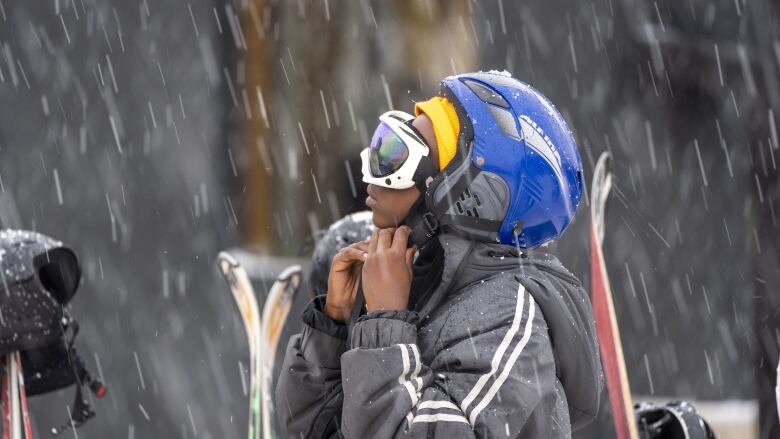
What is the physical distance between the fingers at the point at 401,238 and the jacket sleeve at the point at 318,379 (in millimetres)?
271

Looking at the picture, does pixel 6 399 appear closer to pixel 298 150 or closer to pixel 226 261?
pixel 226 261

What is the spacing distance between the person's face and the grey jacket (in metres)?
0.11

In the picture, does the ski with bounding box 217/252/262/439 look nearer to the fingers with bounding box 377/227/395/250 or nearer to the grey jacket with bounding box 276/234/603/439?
the grey jacket with bounding box 276/234/603/439

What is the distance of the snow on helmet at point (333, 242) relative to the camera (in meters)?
3.84

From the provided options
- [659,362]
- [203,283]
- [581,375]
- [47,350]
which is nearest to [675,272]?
[659,362]

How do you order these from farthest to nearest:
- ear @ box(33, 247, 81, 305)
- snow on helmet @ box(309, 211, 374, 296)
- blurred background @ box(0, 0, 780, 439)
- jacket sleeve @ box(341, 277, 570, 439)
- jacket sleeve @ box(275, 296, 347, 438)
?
blurred background @ box(0, 0, 780, 439)
snow on helmet @ box(309, 211, 374, 296)
ear @ box(33, 247, 81, 305)
jacket sleeve @ box(275, 296, 347, 438)
jacket sleeve @ box(341, 277, 570, 439)

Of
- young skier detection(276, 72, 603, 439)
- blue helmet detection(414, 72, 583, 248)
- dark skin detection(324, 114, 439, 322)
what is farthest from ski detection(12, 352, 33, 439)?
blue helmet detection(414, 72, 583, 248)

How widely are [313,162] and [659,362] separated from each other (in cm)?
241

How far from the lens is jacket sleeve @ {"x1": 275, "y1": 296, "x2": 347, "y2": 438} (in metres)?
2.29

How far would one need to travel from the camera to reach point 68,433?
5504 mm

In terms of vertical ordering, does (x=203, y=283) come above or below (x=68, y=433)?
above

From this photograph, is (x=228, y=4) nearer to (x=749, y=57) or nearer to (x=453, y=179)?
(x=749, y=57)

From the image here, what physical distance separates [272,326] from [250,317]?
15 centimetres

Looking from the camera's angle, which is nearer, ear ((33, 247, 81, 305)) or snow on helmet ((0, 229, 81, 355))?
snow on helmet ((0, 229, 81, 355))
